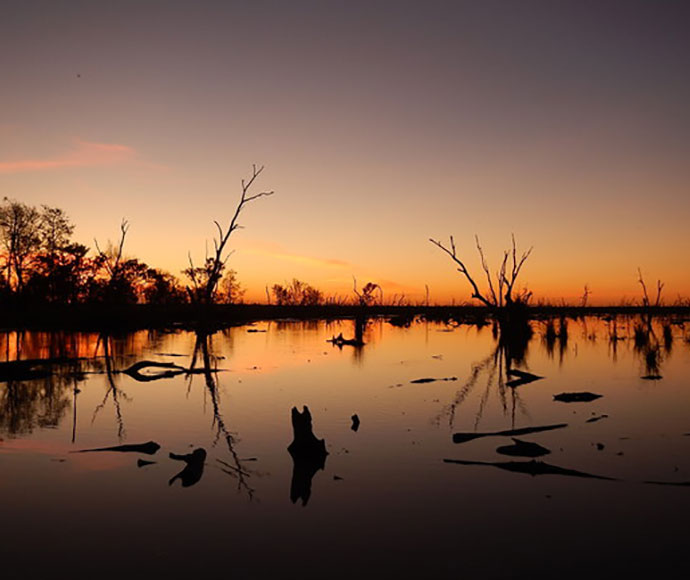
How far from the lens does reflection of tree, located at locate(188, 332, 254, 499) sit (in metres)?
10.2

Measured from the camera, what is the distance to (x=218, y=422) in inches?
587

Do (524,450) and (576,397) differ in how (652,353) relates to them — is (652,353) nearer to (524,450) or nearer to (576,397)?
(576,397)

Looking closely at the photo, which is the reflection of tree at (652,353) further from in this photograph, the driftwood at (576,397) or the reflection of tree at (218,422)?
the reflection of tree at (218,422)

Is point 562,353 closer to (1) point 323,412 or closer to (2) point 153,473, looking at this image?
(1) point 323,412

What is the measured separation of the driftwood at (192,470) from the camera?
993cm

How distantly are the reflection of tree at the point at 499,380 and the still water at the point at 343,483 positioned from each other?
0.16 metres

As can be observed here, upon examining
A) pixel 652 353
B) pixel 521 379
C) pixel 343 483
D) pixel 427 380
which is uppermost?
pixel 652 353

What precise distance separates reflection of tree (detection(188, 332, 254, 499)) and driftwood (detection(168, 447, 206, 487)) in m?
0.47

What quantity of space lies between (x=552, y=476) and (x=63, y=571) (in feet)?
25.5

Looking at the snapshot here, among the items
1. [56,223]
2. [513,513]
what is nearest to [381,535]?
[513,513]

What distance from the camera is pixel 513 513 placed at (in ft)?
28.2

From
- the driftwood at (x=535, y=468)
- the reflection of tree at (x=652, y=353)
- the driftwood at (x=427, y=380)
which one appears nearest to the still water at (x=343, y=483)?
the driftwood at (x=535, y=468)

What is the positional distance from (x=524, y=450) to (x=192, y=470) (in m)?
6.45

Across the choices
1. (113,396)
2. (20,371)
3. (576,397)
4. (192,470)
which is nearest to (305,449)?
(192,470)
